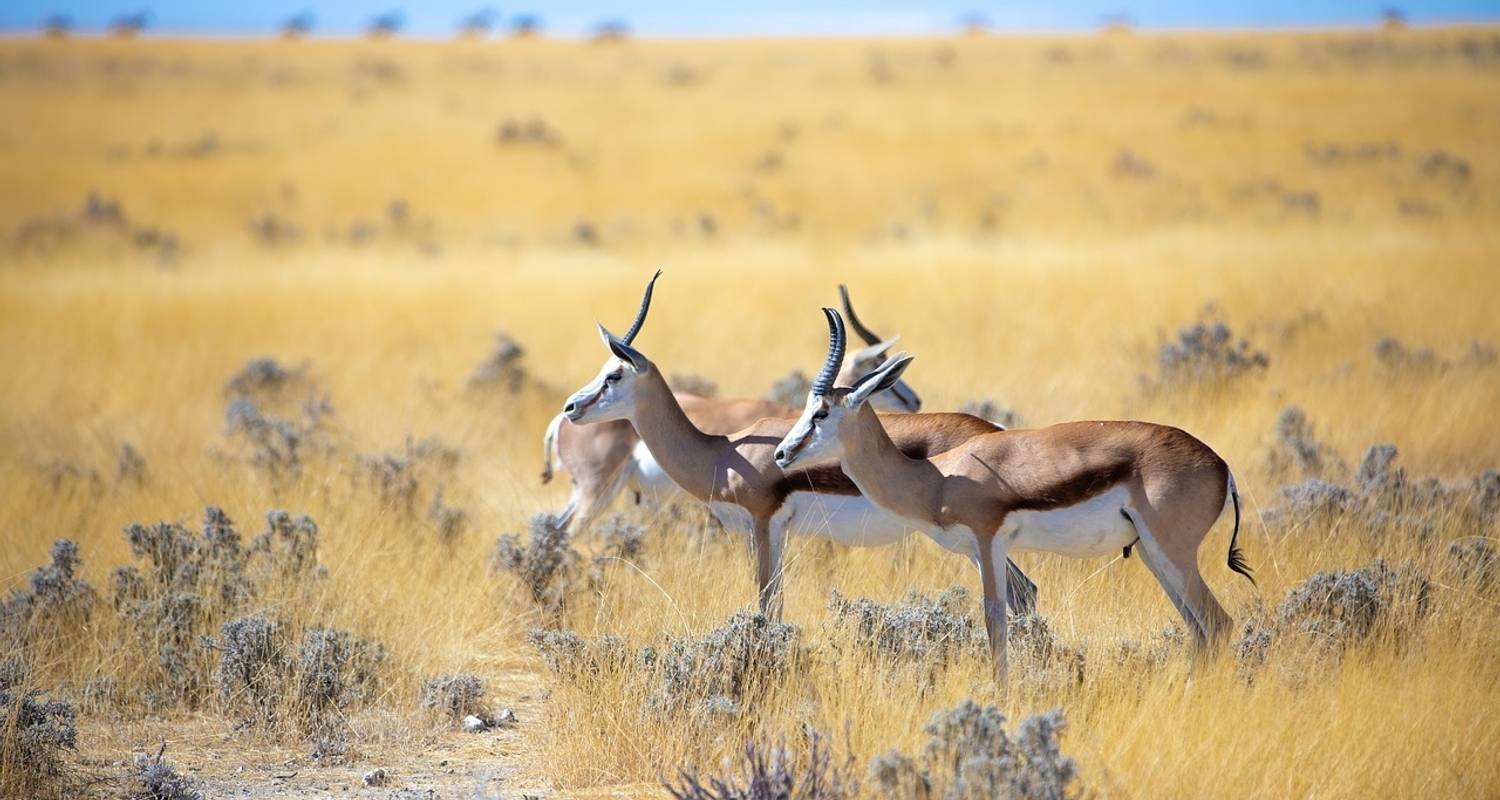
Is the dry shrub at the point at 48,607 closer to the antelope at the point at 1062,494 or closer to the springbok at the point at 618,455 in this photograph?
the springbok at the point at 618,455

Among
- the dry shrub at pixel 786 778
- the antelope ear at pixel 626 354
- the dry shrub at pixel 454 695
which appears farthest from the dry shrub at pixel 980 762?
the antelope ear at pixel 626 354

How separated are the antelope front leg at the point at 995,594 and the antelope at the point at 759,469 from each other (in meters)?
0.63

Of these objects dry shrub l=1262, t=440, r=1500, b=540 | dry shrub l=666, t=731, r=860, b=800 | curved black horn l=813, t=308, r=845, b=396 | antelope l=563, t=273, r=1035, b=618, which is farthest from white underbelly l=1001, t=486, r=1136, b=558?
dry shrub l=1262, t=440, r=1500, b=540

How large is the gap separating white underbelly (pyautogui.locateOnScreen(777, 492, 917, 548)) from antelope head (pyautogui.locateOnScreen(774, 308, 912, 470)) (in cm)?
49

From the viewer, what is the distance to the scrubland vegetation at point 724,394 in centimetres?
538

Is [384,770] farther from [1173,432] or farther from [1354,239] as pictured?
[1354,239]

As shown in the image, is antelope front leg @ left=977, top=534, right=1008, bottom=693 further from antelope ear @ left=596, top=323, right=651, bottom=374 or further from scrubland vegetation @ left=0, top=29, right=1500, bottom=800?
antelope ear @ left=596, top=323, right=651, bottom=374

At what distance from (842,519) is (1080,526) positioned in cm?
125

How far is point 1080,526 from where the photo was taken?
5672mm

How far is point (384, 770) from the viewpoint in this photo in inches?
219

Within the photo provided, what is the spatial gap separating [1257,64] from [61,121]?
107ft

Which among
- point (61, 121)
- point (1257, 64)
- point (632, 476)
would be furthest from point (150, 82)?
point (632, 476)

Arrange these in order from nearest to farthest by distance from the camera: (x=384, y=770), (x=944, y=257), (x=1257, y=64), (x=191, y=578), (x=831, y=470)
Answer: (x=384, y=770) → (x=831, y=470) → (x=191, y=578) → (x=944, y=257) → (x=1257, y=64)

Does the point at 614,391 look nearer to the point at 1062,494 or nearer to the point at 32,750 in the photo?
the point at 1062,494
